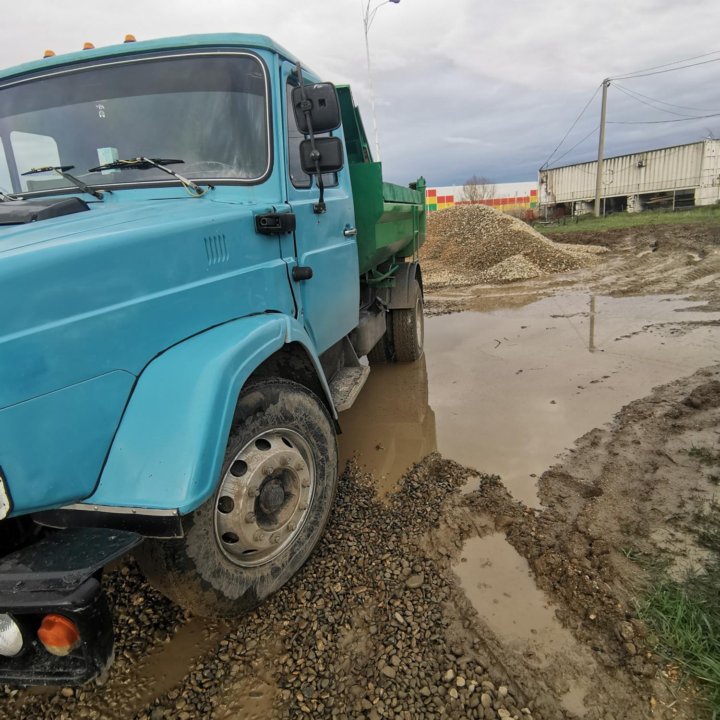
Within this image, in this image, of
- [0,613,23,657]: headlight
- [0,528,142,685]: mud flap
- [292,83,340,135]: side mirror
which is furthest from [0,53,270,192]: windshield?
[0,613,23,657]: headlight

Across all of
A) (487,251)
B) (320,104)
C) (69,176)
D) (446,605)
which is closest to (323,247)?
(320,104)

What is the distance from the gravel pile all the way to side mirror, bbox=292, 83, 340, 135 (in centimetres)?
220

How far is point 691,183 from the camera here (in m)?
26.5

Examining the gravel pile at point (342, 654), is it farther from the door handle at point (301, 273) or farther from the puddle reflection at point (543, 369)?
the door handle at point (301, 273)

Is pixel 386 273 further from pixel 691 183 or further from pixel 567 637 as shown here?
pixel 691 183

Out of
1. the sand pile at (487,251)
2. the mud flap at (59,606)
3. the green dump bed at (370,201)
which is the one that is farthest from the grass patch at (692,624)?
the sand pile at (487,251)

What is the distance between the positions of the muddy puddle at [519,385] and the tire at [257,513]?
103cm

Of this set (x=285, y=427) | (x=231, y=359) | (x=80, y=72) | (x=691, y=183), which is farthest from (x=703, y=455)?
(x=691, y=183)

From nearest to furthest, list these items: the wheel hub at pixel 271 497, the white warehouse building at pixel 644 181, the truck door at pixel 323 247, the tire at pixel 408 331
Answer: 1. the wheel hub at pixel 271 497
2. the truck door at pixel 323 247
3. the tire at pixel 408 331
4. the white warehouse building at pixel 644 181

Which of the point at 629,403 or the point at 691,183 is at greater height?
the point at 691,183

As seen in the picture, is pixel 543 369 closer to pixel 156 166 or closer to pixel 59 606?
pixel 156 166

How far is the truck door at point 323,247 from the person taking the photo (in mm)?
2758

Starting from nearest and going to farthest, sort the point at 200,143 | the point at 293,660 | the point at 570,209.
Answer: the point at 293,660 → the point at 200,143 → the point at 570,209

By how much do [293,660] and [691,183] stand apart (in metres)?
32.1
